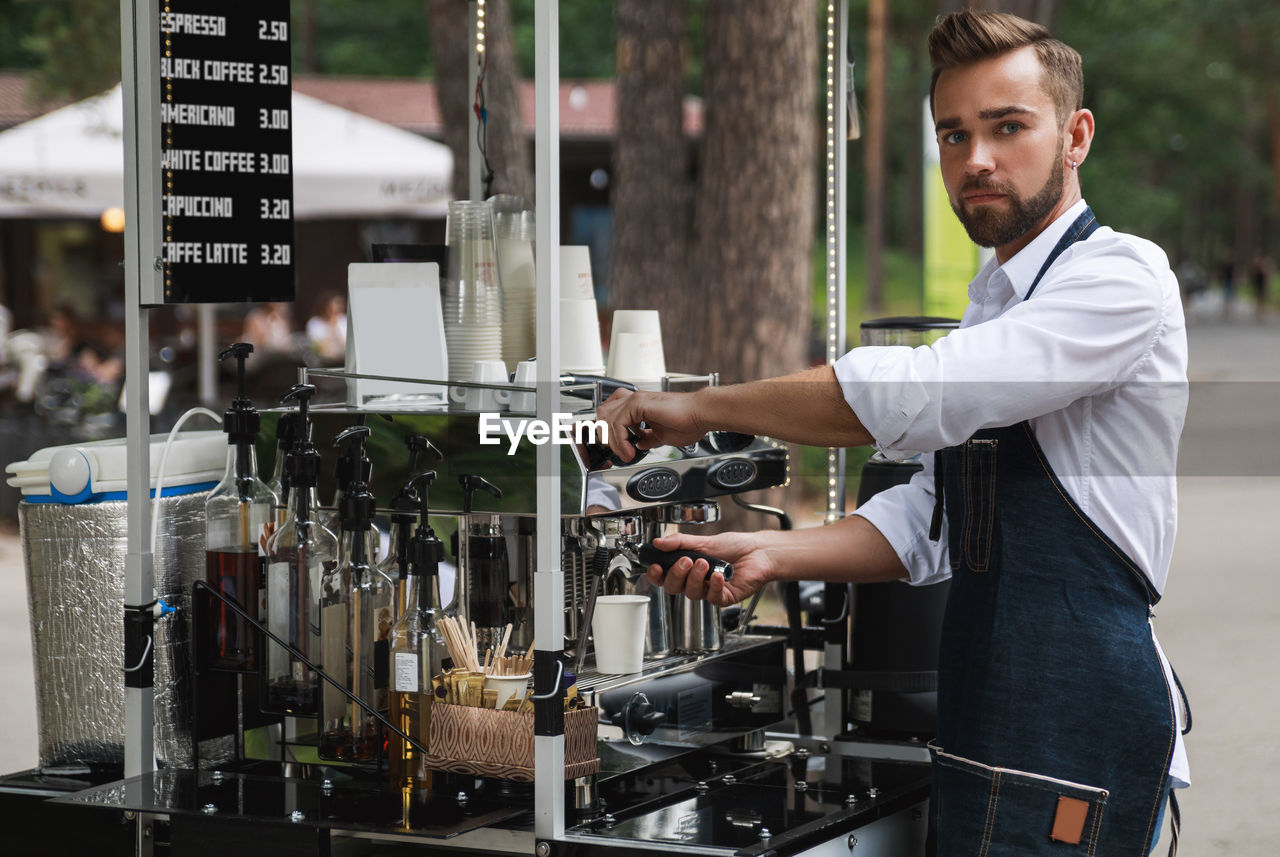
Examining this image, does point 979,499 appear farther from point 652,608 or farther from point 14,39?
point 14,39

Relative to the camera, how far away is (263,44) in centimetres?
276

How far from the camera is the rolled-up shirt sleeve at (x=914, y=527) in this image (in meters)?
2.51

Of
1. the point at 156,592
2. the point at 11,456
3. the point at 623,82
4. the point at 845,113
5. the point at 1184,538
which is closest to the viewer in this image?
the point at 156,592

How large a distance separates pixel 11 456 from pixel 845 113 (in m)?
7.53

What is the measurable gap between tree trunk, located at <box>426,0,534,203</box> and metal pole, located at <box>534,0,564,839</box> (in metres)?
6.18

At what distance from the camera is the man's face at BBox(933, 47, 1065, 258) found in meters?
2.17

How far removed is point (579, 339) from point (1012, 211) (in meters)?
1.14

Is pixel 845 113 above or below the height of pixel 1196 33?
below

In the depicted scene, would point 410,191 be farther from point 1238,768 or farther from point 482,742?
point 482,742

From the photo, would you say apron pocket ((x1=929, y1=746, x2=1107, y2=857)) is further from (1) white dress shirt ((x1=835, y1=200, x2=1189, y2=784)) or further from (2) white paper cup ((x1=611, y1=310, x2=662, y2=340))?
(2) white paper cup ((x1=611, y1=310, x2=662, y2=340))

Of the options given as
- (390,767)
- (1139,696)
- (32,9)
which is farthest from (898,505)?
(32,9)

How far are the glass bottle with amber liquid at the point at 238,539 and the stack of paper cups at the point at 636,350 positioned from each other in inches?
31.0

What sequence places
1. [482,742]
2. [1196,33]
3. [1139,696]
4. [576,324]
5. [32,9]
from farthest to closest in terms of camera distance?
1. [1196,33]
2. [32,9]
3. [576,324]
4. [482,742]
5. [1139,696]

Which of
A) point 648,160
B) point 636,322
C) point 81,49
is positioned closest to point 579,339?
point 636,322
